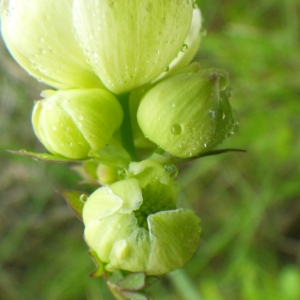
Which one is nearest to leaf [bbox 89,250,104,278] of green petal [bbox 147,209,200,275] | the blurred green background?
green petal [bbox 147,209,200,275]

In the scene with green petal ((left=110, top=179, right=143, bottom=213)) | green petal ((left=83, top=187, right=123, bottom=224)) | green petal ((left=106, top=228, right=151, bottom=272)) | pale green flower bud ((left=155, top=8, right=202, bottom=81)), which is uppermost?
pale green flower bud ((left=155, top=8, right=202, bottom=81))

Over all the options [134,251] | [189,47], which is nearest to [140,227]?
[134,251]

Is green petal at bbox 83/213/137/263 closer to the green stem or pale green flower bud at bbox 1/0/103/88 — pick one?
the green stem

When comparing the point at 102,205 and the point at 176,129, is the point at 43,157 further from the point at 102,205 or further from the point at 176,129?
the point at 176,129

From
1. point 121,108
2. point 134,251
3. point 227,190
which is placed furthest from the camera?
point 227,190

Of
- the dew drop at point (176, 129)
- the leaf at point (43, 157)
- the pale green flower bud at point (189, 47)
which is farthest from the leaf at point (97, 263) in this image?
the pale green flower bud at point (189, 47)

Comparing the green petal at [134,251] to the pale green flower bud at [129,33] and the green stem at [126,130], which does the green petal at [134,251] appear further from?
the pale green flower bud at [129,33]
